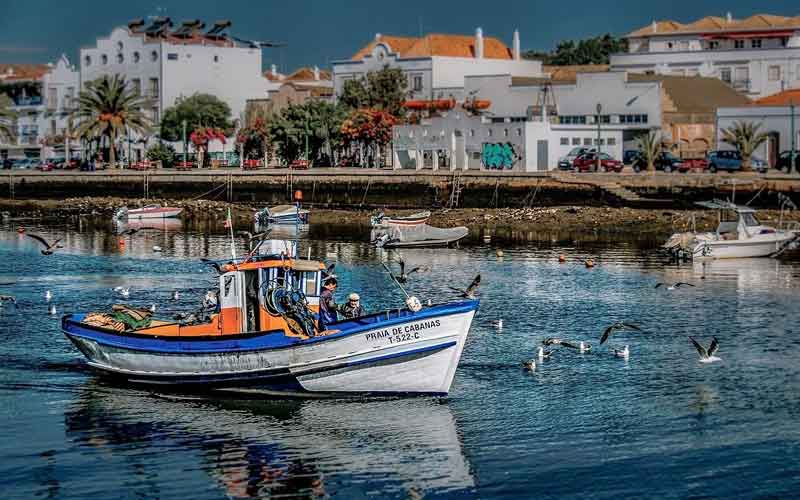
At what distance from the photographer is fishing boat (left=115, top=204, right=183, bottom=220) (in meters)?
85.6

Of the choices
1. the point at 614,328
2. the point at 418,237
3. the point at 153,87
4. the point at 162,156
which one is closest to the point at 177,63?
the point at 153,87

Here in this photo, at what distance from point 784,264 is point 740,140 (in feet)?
112

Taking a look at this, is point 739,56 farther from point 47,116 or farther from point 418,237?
point 47,116

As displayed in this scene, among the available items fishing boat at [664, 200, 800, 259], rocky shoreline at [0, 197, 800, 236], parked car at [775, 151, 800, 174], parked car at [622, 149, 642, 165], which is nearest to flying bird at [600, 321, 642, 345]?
fishing boat at [664, 200, 800, 259]

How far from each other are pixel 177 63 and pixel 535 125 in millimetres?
52960

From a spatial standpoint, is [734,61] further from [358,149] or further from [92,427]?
[92,427]

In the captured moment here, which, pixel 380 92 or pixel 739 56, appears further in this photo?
pixel 739 56

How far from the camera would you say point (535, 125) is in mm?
96562

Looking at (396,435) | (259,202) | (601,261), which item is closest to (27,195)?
(259,202)

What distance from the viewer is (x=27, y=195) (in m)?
112

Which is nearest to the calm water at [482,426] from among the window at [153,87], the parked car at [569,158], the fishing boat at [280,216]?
the fishing boat at [280,216]

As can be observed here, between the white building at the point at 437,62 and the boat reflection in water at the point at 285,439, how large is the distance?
88.9 metres

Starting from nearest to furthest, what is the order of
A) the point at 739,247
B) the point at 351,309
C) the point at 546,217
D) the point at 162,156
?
the point at 351,309
the point at 739,247
the point at 546,217
the point at 162,156

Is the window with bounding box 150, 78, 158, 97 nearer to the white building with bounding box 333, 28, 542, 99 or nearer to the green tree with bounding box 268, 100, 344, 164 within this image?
the white building with bounding box 333, 28, 542, 99
